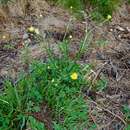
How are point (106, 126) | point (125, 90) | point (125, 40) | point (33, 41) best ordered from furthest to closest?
point (125, 40) → point (33, 41) → point (125, 90) → point (106, 126)

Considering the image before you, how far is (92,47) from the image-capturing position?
3.41m

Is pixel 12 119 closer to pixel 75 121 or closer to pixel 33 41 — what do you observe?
pixel 75 121

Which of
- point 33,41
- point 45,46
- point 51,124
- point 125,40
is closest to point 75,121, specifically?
point 51,124

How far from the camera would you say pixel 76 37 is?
3.48 meters

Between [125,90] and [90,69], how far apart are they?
32cm

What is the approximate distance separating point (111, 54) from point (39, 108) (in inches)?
38.6

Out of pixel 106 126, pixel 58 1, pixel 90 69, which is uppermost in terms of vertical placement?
pixel 58 1

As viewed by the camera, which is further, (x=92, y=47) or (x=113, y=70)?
(x=92, y=47)

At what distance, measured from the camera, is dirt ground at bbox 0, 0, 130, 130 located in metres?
2.91

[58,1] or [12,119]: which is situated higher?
[58,1]

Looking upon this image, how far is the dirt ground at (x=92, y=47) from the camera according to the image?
115 inches

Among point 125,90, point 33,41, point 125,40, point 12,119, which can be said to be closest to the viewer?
point 12,119

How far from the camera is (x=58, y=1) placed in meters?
3.69

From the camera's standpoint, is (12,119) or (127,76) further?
(127,76)
